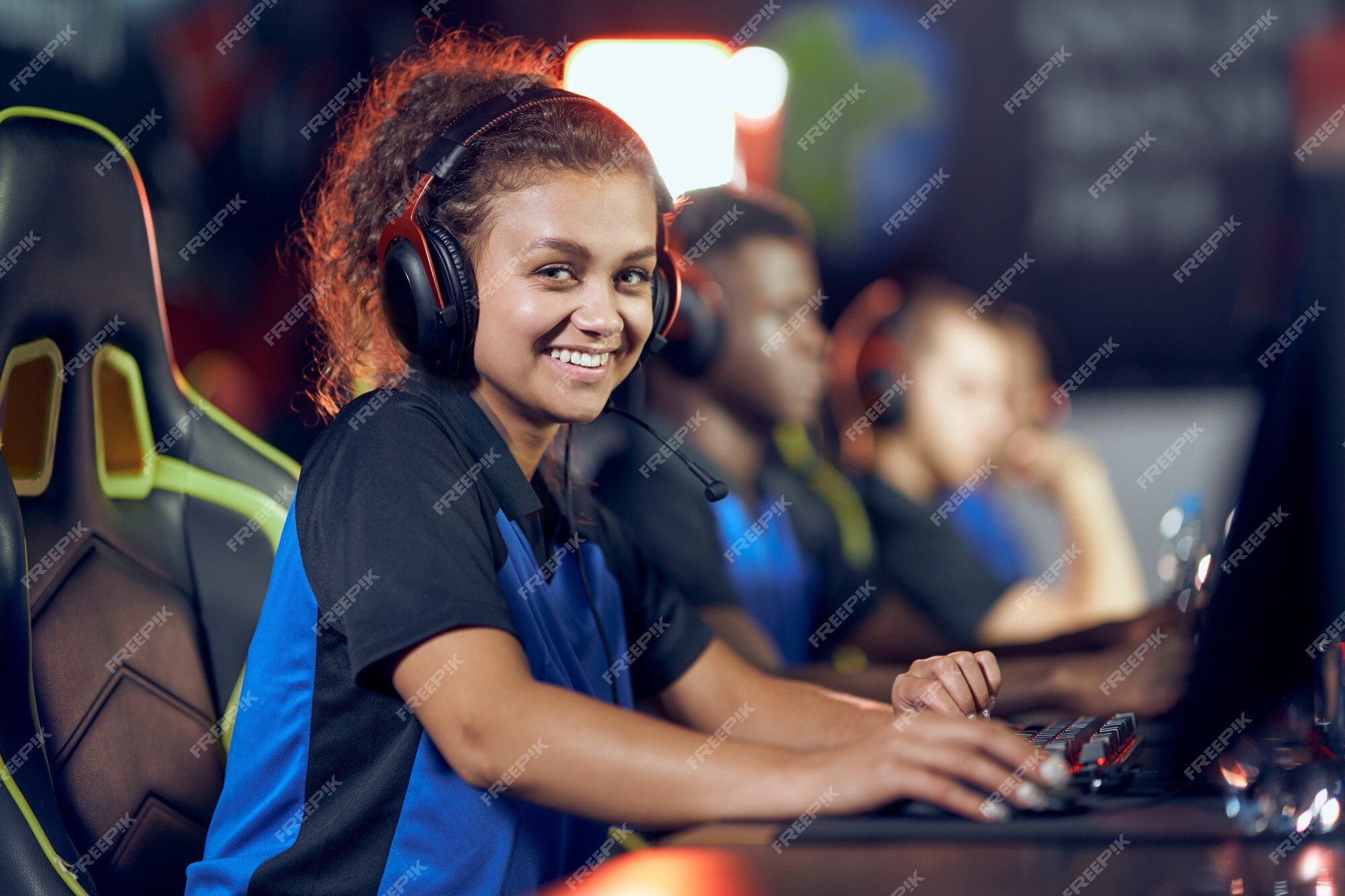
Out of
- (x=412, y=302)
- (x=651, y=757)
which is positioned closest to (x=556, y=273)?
(x=412, y=302)

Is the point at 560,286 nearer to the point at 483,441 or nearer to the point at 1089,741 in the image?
the point at 483,441

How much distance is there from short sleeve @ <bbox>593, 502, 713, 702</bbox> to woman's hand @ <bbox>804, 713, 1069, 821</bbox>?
1.39ft

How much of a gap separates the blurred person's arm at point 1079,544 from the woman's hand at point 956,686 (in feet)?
4.89

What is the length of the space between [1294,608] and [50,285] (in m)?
0.89

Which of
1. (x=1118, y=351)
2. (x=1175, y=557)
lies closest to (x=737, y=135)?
(x=1118, y=351)

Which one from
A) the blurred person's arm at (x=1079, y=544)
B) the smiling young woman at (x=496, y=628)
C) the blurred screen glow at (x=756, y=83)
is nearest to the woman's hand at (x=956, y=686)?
the smiling young woman at (x=496, y=628)

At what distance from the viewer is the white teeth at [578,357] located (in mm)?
926

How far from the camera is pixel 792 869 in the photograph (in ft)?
1.95

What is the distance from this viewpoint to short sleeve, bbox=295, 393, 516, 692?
29.4 inches

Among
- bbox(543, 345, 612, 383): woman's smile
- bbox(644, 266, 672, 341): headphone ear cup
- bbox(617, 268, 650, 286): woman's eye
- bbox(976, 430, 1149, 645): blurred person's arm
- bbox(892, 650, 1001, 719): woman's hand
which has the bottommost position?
bbox(976, 430, 1149, 645): blurred person's arm

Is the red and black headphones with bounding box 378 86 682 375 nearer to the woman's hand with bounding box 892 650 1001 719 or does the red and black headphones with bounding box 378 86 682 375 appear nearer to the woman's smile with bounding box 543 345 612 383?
the woman's smile with bounding box 543 345 612 383

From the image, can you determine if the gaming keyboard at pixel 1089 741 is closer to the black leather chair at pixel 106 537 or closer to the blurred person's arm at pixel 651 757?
the blurred person's arm at pixel 651 757

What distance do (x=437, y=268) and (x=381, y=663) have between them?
30 cm

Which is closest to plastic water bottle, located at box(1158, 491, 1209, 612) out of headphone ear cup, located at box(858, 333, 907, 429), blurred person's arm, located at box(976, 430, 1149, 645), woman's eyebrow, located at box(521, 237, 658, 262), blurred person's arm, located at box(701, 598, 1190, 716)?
blurred person's arm, located at box(701, 598, 1190, 716)
